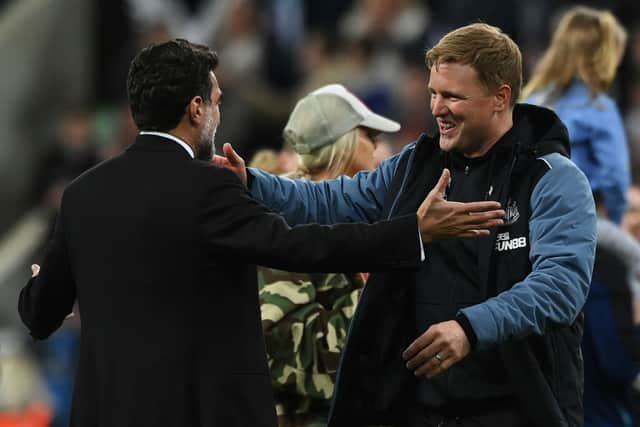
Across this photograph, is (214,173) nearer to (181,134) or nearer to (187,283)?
(181,134)

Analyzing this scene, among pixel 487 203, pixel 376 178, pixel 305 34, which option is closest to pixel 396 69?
pixel 305 34

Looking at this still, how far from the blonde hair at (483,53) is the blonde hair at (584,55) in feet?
6.39

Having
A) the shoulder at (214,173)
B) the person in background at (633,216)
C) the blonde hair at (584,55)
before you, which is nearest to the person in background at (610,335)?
the blonde hair at (584,55)

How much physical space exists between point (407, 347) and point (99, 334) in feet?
3.10

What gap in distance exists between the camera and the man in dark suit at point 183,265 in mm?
4480

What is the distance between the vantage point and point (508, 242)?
4781 millimetres

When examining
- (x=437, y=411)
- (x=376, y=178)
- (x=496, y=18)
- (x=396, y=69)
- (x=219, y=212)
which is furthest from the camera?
(x=396, y=69)

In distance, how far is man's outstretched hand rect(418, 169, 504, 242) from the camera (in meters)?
4.49

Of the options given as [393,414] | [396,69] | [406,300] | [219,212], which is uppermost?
[396,69]

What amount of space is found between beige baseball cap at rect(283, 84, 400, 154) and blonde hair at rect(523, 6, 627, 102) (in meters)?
1.20

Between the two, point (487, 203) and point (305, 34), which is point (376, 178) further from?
point (305, 34)

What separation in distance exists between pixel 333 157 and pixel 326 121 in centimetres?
13

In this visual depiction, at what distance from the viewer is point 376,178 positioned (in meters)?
5.23

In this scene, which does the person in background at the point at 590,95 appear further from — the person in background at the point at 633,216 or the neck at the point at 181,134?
the neck at the point at 181,134
